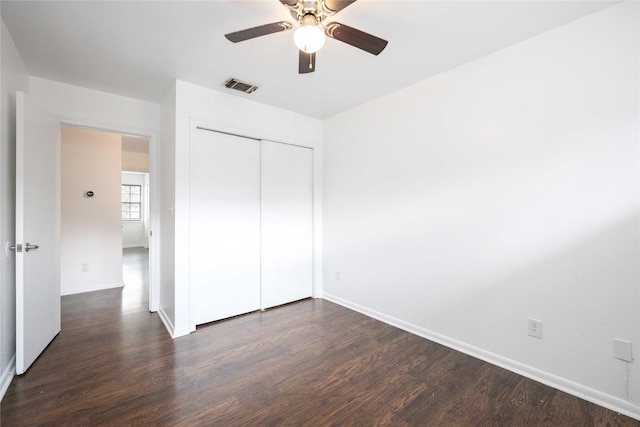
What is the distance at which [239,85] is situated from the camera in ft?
8.91

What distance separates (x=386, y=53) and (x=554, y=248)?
1915 millimetres

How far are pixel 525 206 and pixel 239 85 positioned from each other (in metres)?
2.72

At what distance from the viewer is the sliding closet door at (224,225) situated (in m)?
2.80

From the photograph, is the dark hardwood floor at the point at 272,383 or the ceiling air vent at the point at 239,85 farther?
the ceiling air vent at the point at 239,85

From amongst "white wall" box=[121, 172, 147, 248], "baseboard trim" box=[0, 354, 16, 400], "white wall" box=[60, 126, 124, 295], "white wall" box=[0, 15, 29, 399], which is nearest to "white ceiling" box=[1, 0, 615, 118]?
"white wall" box=[0, 15, 29, 399]

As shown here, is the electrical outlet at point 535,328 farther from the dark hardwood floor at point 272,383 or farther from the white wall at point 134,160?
the white wall at point 134,160

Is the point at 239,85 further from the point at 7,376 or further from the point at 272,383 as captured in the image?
the point at 7,376

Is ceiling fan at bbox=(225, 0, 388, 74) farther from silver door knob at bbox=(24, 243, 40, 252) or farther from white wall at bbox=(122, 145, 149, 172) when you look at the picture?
white wall at bbox=(122, 145, 149, 172)

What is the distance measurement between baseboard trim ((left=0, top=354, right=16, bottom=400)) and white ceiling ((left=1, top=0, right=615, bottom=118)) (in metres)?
2.34

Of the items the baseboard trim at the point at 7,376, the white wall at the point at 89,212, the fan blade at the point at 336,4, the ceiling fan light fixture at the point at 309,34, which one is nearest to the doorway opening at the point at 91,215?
the white wall at the point at 89,212

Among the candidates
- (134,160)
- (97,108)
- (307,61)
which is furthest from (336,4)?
(134,160)

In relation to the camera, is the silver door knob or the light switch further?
the silver door knob

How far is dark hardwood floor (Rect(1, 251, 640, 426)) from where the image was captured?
1.61m

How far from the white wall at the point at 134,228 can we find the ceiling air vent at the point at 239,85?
7.31m
